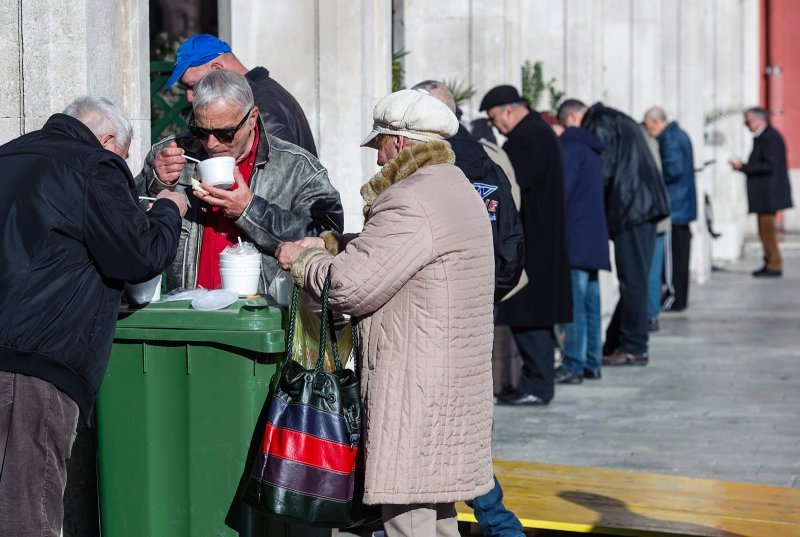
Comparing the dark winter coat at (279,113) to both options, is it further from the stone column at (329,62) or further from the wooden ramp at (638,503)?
the stone column at (329,62)

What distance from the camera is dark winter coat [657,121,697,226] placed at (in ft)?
44.1

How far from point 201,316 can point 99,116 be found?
720 millimetres

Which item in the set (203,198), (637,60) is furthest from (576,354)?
(637,60)

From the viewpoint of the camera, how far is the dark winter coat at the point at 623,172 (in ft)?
36.6

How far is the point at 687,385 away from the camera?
10.2 meters

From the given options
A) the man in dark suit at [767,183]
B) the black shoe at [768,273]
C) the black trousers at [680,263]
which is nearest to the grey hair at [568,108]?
the black trousers at [680,263]

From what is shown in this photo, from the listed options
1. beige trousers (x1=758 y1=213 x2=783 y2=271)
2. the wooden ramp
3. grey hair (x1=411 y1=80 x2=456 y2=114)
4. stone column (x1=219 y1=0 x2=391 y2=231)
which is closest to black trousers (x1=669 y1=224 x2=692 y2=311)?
beige trousers (x1=758 y1=213 x2=783 y2=271)

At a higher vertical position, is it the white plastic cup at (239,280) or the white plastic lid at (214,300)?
the white plastic cup at (239,280)

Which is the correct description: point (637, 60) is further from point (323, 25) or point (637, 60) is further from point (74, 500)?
point (74, 500)

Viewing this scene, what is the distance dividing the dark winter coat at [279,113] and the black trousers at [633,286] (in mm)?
5393

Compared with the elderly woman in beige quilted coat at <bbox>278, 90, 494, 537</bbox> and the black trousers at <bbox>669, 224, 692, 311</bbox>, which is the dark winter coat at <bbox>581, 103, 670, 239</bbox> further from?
the elderly woman in beige quilted coat at <bbox>278, 90, 494, 537</bbox>

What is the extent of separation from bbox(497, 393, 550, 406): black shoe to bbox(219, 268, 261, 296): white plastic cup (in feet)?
14.7

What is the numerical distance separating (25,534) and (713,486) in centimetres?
349

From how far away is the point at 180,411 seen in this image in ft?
16.0
